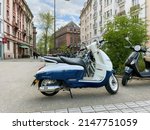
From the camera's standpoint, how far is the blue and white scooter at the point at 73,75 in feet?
15.5

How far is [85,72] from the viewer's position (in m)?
5.20

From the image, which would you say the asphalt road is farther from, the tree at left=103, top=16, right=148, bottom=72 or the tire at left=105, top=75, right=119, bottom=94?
the tree at left=103, top=16, right=148, bottom=72

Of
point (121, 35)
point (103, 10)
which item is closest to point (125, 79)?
point (121, 35)

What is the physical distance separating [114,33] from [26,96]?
5.38 metres

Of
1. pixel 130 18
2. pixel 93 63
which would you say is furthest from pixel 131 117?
pixel 130 18

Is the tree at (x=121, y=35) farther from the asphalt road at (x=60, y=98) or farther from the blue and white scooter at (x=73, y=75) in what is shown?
the blue and white scooter at (x=73, y=75)

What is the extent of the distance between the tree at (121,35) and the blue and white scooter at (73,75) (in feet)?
14.0

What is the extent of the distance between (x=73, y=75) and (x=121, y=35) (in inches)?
205

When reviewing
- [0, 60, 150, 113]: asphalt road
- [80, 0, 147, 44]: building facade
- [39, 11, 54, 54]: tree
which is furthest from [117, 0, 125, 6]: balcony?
[0, 60, 150, 113]: asphalt road

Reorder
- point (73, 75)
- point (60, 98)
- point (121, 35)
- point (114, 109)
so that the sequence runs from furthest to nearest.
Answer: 1. point (121, 35)
2. point (60, 98)
3. point (73, 75)
4. point (114, 109)

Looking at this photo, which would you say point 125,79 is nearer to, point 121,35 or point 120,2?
point 121,35

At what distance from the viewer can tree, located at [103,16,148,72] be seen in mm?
9445

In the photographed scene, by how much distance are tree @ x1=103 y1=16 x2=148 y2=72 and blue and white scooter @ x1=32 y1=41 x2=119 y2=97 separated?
4253 mm

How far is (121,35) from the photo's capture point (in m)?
9.37
